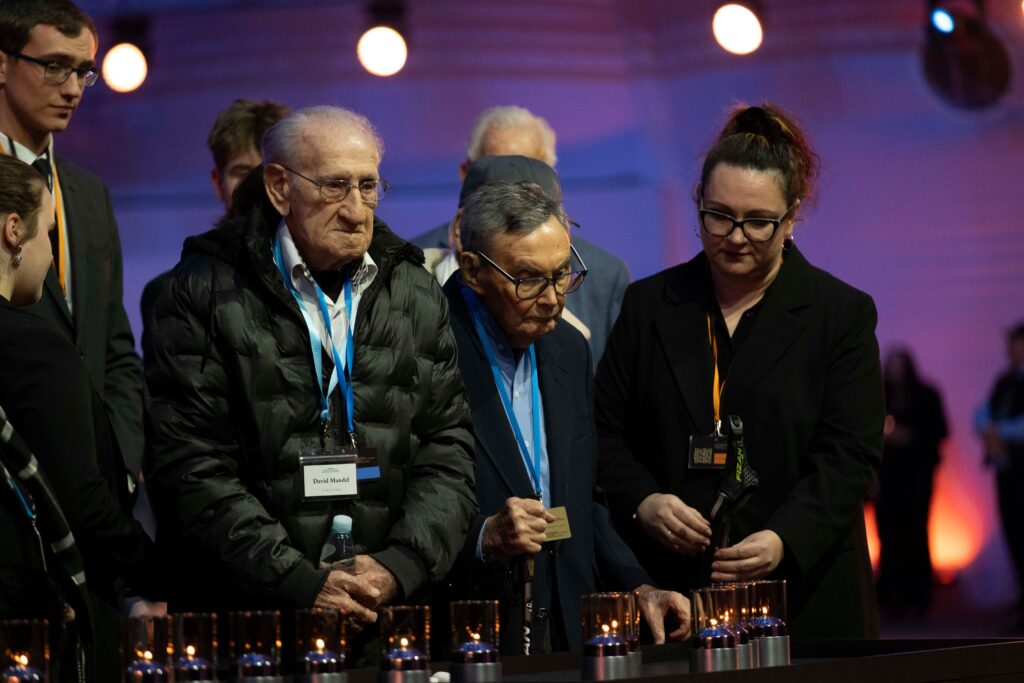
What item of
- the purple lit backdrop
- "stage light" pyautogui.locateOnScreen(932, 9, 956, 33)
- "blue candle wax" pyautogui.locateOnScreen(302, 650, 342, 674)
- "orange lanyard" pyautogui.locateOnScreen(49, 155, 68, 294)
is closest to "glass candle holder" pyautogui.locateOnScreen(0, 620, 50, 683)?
"blue candle wax" pyautogui.locateOnScreen(302, 650, 342, 674)

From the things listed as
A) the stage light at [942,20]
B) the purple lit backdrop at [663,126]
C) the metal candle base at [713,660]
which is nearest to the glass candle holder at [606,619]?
the metal candle base at [713,660]

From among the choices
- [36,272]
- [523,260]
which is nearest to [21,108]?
[36,272]

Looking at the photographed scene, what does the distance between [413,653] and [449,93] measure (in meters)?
7.80

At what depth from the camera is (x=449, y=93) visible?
32.3 feet

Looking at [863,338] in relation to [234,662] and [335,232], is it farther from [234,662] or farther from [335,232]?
[234,662]

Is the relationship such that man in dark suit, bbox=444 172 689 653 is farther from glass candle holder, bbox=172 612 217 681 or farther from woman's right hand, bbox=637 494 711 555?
glass candle holder, bbox=172 612 217 681

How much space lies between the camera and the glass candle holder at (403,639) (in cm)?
231

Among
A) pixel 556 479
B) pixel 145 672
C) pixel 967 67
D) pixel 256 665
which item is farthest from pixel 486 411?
pixel 967 67

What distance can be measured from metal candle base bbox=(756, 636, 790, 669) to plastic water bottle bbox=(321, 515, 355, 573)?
2.68ft

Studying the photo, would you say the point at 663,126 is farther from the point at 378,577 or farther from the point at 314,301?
the point at 378,577

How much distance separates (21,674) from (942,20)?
669 cm

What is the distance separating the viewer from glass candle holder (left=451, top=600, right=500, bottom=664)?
240 cm

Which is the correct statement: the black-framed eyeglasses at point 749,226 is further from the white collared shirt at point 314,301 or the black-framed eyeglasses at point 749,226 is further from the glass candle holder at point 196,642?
the glass candle holder at point 196,642

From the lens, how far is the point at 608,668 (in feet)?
8.11
